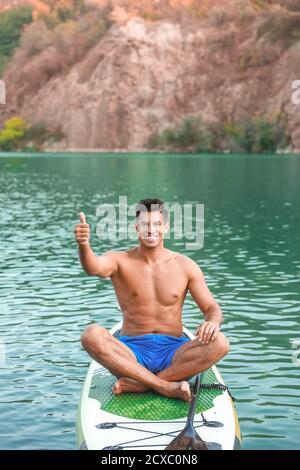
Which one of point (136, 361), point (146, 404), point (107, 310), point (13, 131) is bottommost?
point (107, 310)

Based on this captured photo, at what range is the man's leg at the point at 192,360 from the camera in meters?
8.40

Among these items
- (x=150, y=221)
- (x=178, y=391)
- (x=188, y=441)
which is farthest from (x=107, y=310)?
(x=188, y=441)

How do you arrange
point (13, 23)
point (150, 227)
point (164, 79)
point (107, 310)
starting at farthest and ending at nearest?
point (13, 23) < point (164, 79) < point (107, 310) < point (150, 227)

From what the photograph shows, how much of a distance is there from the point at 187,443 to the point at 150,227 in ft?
7.67

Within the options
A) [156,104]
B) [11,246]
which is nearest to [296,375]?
[11,246]

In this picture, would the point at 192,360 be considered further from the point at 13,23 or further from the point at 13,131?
the point at 13,23

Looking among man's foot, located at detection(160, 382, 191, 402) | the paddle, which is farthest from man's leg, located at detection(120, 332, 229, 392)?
the paddle

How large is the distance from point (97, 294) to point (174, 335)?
8.38 meters

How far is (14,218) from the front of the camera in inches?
1298

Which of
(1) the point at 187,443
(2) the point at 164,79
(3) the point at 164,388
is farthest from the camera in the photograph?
(2) the point at 164,79

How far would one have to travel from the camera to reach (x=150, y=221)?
8672 millimetres

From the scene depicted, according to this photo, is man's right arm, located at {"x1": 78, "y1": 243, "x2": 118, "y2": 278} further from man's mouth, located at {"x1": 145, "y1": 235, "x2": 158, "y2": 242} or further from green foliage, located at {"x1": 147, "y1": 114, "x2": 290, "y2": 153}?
green foliage, located at {"x1": 147, "y1": 114, "x2": 290, "y2": 153}

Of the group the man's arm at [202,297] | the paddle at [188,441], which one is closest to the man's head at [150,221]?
the man's arm at [202,297]

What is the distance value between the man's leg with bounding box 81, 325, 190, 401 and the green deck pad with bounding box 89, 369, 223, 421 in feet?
0.35
